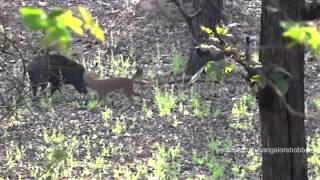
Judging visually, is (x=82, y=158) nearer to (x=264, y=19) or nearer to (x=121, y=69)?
(x=121, y=69)

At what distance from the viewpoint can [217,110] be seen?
777 centimetres

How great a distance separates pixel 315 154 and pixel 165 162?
149 centimetres

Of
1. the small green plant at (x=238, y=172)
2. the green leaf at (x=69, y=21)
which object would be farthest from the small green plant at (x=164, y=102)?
the green leaf at (x=69, y=21)

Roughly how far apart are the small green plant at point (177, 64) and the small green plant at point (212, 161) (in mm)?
2406

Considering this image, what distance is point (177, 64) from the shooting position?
914 cm

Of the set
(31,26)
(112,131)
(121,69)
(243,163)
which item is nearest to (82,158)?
(112,131)

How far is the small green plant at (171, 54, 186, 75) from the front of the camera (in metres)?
9.03

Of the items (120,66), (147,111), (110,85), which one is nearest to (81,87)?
(110,85)

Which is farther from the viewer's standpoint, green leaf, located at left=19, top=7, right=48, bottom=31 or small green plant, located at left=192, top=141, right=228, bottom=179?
small green plant, located at left=192, top=141, right=228, bottom=179

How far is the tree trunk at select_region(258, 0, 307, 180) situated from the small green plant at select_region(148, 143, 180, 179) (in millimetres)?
2183

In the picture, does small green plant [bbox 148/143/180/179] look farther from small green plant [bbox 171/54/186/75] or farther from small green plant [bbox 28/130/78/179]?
small green plant [bbox 171/54/186/75]

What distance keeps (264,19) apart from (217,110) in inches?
166

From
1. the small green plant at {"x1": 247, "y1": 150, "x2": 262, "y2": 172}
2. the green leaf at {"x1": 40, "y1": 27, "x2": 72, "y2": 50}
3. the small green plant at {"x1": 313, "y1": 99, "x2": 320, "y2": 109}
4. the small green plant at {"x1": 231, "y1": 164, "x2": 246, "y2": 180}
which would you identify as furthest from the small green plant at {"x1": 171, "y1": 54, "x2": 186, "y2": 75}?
the green leaf at {"x1": 40, "y1": 27, "x2": 72, "y2": 50}

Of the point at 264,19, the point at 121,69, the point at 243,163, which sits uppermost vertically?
the point at 264,19
